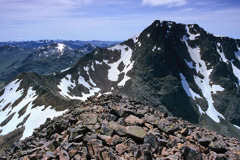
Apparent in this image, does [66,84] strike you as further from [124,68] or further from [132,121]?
[132,121]

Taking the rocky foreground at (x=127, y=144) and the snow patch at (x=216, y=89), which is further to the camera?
the snow patch at (x=216, y=89)

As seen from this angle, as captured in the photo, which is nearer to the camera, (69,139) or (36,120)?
(69,139)

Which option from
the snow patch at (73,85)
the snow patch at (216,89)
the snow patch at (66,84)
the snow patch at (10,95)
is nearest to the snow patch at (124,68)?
the snow patch at (73,85)

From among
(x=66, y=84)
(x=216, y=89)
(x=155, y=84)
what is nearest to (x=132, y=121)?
(x=66, y=84)

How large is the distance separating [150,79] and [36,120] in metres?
109

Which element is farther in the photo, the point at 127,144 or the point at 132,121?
the point at 132,121

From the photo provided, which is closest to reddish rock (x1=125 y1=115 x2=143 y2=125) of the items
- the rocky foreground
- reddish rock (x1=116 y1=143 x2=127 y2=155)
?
the rocky foreground

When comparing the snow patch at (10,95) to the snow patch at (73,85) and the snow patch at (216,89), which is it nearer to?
the snow patch at (73,85)

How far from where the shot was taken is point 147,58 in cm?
16912

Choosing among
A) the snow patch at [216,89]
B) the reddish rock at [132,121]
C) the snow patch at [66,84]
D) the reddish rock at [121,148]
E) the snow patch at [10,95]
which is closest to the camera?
the reddish rock at [121,148]

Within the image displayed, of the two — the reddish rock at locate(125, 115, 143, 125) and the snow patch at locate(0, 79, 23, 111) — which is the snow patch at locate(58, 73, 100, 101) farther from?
the reddish rock at locate(125, 115, 143, 125)

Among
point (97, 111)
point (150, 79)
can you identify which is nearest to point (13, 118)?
point (97, 111)

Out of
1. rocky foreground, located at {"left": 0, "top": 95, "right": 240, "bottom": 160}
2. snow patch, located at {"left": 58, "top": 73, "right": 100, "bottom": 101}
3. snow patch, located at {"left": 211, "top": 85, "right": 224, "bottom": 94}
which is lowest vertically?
snow patch, located at {"left": 211, "top": 85, "right": 224, "bottom": 94}

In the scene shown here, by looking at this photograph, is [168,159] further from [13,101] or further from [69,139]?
[13,101]
